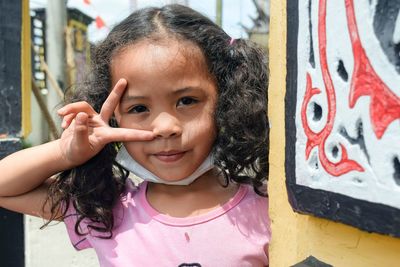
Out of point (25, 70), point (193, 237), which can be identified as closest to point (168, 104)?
point (193, 237)

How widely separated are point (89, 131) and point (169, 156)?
23cm

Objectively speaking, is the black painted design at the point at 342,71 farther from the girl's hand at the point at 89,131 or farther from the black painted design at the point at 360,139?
the girl's hand at the point at 89,131

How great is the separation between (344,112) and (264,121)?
0.65 meters

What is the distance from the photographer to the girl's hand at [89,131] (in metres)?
1.19

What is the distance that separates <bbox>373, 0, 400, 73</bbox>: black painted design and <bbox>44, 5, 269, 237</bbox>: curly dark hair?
0.67 m

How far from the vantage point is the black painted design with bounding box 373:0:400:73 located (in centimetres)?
57

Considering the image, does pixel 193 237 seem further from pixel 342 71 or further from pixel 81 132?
pixel 342 71

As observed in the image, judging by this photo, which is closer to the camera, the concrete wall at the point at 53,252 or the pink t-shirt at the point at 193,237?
the pink t-shirt at the point at 193,237

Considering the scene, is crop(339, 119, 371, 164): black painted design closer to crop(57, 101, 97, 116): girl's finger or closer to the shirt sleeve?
crop(57, 101, 97, 116): girl's finger

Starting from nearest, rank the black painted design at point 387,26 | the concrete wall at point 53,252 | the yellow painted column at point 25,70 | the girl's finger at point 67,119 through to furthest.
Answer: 1. the black painted design at point 387,26
2. the girl's finger at point 67,119
3. the yellow painted column at point 25,70
4. the concrete wall at point 53,252


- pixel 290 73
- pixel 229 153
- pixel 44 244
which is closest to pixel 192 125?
pixel 229 153

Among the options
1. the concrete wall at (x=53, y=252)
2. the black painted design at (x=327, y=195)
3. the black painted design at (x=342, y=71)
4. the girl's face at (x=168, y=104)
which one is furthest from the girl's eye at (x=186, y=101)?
the concrete wall at (x=53, y=252)

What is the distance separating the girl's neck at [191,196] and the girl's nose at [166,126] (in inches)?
8.7

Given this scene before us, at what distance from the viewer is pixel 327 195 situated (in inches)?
27.8
